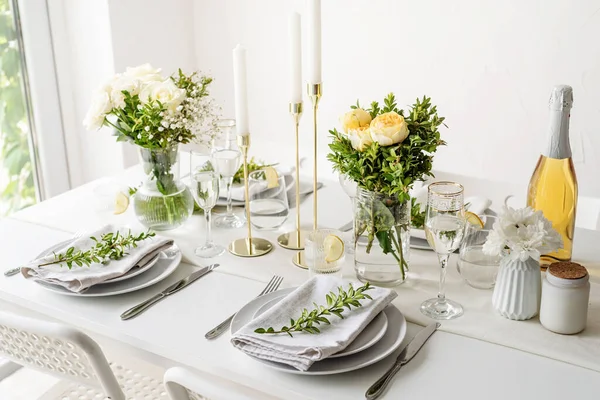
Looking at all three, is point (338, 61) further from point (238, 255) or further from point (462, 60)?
point (238, 255)

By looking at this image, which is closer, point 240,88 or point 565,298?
point 565,298

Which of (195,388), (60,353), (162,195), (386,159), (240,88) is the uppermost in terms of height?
(240,88)

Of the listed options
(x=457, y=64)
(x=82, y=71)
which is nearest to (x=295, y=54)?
(x=457, y=64)

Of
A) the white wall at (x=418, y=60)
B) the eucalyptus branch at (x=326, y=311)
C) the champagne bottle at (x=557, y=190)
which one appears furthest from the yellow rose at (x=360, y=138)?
the white wall at (x=418, y=60)

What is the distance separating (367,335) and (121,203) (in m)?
0.86

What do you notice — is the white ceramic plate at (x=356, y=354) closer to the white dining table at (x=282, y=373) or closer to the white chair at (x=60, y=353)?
the white dining table at (x=282, y=373)

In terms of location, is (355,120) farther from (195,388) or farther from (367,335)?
(195,388)

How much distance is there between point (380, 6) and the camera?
285cm

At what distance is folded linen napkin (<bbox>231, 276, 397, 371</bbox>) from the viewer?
111cm

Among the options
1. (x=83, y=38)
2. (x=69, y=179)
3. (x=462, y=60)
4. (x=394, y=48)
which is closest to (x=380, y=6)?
(x=394, y=48)

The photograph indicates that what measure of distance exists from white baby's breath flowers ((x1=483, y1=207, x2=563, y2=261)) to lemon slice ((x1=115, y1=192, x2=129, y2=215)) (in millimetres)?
964

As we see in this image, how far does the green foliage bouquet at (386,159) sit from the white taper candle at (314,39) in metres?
0.16

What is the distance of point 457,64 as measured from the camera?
278 centimetres

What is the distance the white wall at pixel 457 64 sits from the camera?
101 inches
